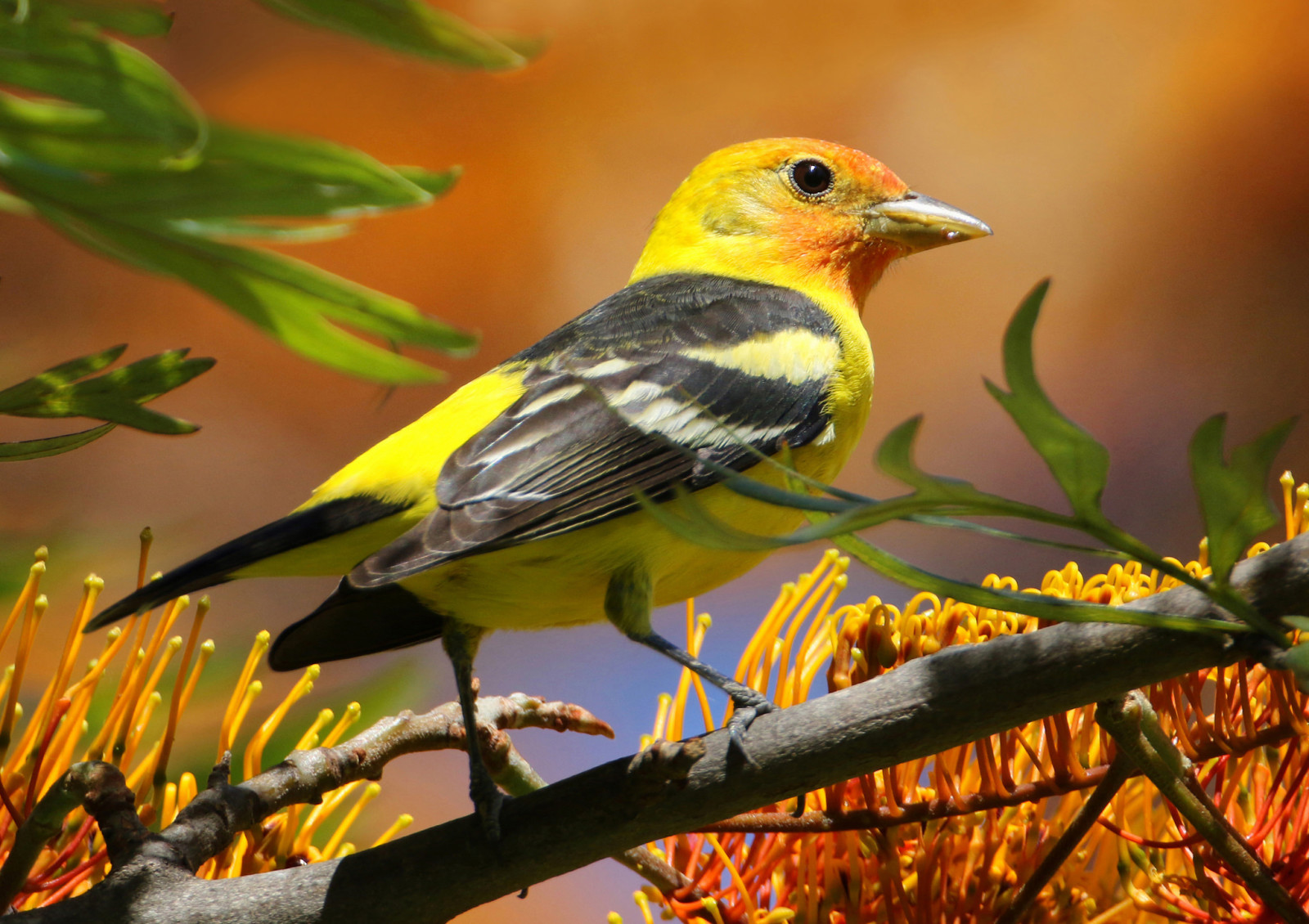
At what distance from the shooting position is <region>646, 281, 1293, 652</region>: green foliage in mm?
328

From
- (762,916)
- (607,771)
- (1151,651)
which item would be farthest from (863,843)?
(1151,651)

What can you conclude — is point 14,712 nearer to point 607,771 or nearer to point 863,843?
point 607,771

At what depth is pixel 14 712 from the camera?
2.57 ft

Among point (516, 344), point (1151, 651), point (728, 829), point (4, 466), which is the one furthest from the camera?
point (516, 344)

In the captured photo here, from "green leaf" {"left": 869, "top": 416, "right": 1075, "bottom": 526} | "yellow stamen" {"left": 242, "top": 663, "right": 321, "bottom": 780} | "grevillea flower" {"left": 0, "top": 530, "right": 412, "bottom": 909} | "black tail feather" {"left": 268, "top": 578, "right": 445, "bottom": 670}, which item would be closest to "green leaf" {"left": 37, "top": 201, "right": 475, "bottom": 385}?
"green leaf" {"left": 869, "top": 416, "right": 1075, "bottom": 526}

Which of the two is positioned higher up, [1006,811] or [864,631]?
[864,631]

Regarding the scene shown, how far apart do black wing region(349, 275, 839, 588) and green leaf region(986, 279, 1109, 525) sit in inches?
20.9

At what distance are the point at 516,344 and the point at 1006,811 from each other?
7.34 feet

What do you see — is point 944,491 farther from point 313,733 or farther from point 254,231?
point 313,733

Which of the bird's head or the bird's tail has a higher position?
the bird's head

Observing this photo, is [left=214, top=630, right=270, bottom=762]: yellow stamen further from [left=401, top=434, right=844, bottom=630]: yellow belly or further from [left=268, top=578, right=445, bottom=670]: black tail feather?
[left=268, top=578, right=445, bottom=670]: black tail feather

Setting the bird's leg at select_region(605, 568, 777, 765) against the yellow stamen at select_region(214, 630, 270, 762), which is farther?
the bird's leg at select_region(605, 568, 777, 765)

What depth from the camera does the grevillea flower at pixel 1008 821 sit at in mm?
748

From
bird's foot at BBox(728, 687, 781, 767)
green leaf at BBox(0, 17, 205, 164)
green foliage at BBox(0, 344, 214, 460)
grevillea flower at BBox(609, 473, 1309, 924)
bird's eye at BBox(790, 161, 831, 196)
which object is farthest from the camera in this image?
bird's eye at BBox(790, 161, 831, 196)
